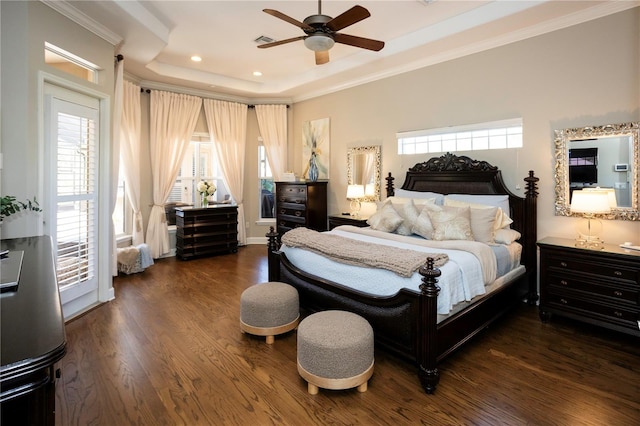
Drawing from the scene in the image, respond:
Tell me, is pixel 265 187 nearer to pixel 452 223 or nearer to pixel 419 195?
pixel 419 195

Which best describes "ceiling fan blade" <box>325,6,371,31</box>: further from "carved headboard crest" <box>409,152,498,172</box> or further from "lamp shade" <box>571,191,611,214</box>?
"lamp shade" <box>571,191,611,214</box>

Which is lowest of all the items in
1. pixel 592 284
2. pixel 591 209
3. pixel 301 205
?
pixel 592 284

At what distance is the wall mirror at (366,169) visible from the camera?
5.29m

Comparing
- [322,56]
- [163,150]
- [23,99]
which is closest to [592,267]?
[322,56]

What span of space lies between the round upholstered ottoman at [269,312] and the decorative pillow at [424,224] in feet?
5.21

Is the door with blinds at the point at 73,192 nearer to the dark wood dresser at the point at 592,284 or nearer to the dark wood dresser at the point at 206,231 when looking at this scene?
the dark wood dresser at the point at 206,231

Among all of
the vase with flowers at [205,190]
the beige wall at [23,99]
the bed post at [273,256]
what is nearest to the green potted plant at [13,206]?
the beige wall at [23,99]

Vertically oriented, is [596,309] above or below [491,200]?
below

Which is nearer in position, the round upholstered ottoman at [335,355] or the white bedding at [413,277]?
the round upholstered ottoman at [335,355]

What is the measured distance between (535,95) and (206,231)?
5.19 meters

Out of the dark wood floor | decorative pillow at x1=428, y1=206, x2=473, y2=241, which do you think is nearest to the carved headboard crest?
decorative pillow at x1=428, y1=206, x2=473, y2=241

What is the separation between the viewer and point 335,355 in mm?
2104

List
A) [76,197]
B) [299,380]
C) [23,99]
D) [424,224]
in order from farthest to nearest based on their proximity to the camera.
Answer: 1. [424,224]
2. [76,197]
3. [23,99]
4. [299,380]

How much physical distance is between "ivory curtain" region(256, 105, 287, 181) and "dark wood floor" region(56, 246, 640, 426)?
3.92m
